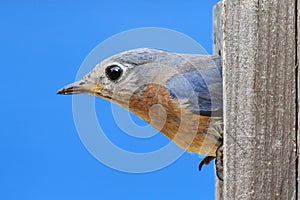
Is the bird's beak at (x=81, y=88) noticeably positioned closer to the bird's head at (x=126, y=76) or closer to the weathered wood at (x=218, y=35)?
the bird's head at (x=126, y=76)

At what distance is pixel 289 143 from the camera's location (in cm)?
108

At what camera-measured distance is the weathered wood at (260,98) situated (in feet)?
3.54

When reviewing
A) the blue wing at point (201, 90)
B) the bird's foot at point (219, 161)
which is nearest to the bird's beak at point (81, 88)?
the blue wing at point (201, 90)

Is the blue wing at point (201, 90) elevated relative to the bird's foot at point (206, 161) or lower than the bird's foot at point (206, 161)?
elevated

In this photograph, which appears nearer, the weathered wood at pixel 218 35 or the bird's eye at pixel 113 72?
the bird's eye at pixel 113 72

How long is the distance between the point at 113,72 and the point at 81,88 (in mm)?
87

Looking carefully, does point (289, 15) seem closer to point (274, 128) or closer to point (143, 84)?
point (274, 128)

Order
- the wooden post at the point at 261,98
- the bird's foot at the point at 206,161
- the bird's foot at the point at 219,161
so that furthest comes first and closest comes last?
the bird's foot at the point at 206,161 < the bird's foot at the point at 219,161 < the wooden post at the point at 261,98

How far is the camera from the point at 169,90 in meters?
1.37

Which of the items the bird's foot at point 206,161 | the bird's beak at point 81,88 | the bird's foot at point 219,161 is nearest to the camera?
the bird's foot at point 219,161

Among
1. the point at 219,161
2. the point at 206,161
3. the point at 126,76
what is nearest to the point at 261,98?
the point at 219,161

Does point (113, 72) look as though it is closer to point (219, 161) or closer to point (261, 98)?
point (219, 161)

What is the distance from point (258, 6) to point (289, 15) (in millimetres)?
59

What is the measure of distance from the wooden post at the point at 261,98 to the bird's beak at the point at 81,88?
1.35 feet
